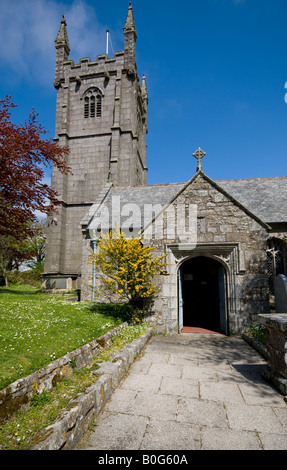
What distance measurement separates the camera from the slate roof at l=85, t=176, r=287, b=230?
12.6m

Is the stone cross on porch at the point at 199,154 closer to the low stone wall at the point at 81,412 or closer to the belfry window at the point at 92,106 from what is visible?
the low stone wall at the point at 81,412

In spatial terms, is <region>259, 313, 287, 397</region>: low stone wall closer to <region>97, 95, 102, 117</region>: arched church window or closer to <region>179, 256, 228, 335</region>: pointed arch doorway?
<region>179, 256, 228, 335</region>: pointed arch doorway

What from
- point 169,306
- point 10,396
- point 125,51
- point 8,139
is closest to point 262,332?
point 169,306

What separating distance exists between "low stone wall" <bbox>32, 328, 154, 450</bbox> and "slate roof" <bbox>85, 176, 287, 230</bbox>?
8.34 meters

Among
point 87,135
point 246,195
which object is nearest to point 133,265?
point 246,195

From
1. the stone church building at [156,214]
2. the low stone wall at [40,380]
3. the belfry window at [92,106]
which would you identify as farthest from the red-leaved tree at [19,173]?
the belfry window at [92,106]

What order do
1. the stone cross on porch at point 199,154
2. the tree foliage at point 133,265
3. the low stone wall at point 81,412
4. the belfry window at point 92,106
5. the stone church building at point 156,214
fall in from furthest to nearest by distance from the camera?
the belfry window at point 92,106
the stone cross on porch at point 199,154
the stone church building at point 156,214
the tree foliage at point 133,265
the low stone wall at point 81,412

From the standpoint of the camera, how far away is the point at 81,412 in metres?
2.94

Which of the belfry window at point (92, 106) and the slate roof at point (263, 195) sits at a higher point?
the belfry window at point (92, 106)

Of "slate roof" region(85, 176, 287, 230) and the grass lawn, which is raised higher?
"slate roof" region(85, 176, 287, 230)

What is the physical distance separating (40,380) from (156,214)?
6.38 metres

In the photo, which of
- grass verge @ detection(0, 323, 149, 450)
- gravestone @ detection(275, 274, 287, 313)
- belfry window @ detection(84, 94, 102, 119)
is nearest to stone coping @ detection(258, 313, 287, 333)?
gravestone @ detection(275, 274, 287, 313)

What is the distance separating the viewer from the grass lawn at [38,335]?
3742 millimetres

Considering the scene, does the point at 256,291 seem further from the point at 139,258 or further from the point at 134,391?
the point at 134,391
